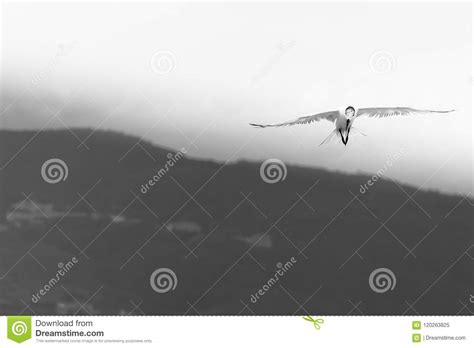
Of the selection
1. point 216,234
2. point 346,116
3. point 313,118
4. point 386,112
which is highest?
point 386,112

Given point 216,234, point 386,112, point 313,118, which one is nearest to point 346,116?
point 313,118

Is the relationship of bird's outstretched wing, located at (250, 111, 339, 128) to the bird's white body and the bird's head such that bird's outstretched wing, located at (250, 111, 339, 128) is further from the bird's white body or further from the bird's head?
the bird's head

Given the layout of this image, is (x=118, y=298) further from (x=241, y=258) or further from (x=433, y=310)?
(x=433, y=310)

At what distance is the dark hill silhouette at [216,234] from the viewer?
7004mm

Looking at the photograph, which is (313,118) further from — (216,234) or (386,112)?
(216,234)

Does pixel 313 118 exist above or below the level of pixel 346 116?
below

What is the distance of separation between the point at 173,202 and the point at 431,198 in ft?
12.8

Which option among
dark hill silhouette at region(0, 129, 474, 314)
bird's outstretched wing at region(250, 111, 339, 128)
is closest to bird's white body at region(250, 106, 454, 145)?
bird's outstretched wing at region(250, 111, 339, 128)

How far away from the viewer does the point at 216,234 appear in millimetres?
7215

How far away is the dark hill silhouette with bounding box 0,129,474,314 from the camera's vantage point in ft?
23.0

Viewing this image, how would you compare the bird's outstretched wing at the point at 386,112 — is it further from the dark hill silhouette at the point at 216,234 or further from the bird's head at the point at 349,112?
the dark hill silhouette at the point at 216,234

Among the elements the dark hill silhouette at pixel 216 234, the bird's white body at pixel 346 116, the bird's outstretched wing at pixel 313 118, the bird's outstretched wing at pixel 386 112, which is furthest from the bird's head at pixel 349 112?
the dark hill silhouette at pixel 216 234

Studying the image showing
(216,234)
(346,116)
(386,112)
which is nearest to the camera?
(346,116)

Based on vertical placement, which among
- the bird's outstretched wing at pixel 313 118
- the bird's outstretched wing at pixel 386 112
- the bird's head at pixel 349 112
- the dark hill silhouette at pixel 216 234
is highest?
the bird's outstretched wing at pixel 386 112
